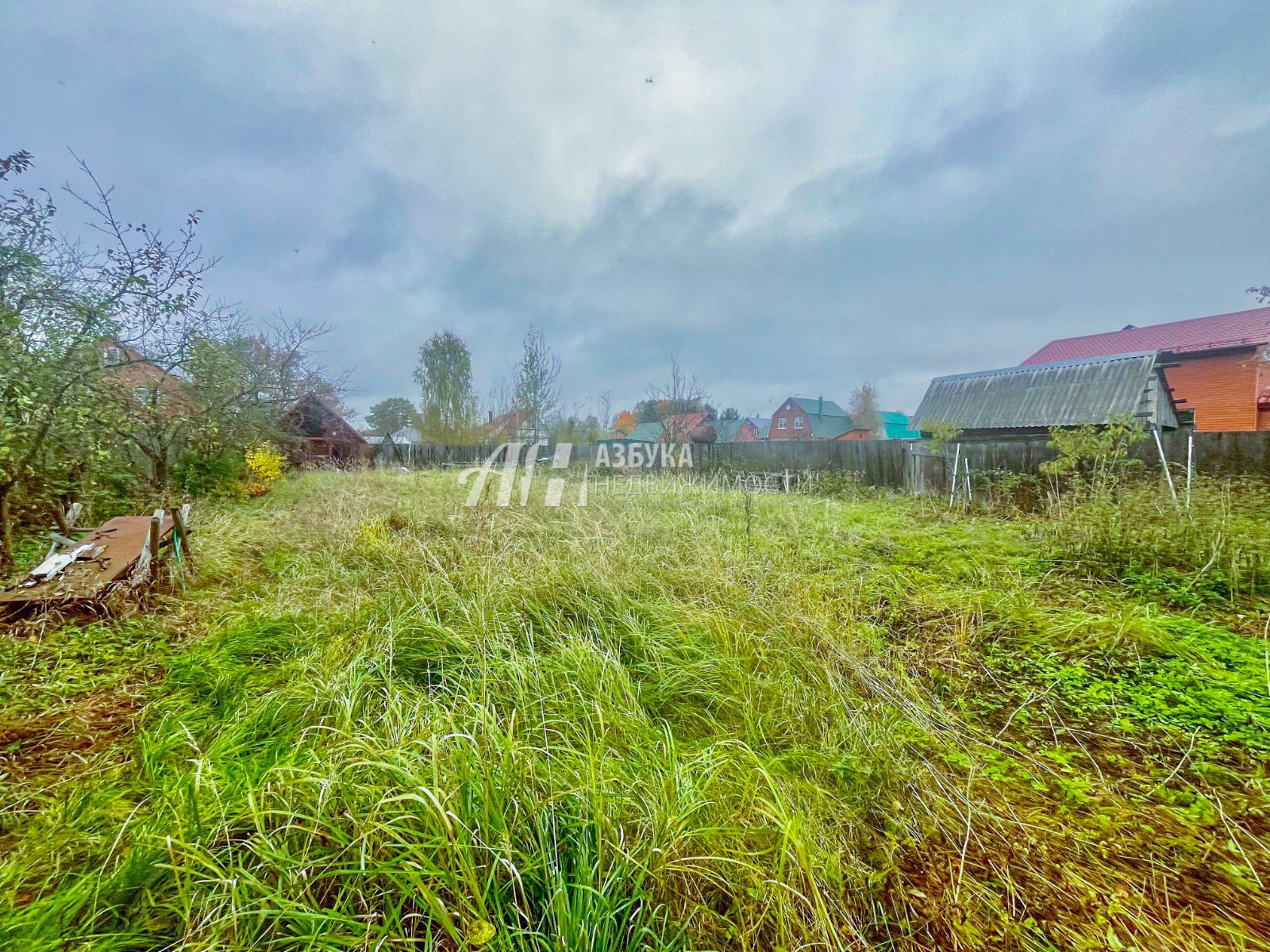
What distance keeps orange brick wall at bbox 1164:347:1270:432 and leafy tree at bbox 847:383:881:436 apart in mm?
19253

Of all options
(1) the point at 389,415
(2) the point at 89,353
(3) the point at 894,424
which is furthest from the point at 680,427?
(3) the point at 894,424

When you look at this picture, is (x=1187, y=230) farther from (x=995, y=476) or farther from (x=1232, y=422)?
(x=995, y=476)

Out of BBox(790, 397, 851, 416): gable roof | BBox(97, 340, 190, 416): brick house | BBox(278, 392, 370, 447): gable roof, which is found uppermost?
BBox(790, 397, 851, 416): gable roof

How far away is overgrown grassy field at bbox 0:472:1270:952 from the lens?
987mm

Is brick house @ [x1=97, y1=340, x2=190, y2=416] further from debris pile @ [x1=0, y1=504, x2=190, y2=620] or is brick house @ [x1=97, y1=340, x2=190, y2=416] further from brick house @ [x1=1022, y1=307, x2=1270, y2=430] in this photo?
brick house @ [x1=1022, y1=307, x2=1270, y2=430]

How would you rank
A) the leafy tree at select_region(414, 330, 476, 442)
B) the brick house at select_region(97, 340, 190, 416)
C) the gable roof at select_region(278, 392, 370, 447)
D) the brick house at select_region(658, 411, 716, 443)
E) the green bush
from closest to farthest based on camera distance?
the brick house at select_region(97, 340, 190, 416)
the green bush
the gable roof at select_region(278, 392, 370, 447)
the brick house at select_region(658, 411, 716, 443)
the leafy tree at select_region(414, 330, 476, 442)

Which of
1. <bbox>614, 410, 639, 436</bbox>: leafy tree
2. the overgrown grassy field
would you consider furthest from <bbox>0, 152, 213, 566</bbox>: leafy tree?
<bbox>614, 410, 639, 436</bbox>: leafy tree

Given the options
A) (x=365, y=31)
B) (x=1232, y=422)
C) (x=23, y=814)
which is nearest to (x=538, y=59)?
(x=365, y=31)

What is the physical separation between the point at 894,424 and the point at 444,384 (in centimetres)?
3240

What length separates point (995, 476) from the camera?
22.3 ft

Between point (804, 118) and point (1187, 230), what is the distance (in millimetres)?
12386

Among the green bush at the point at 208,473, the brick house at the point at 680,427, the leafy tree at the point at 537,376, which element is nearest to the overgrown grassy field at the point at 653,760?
the green bush at the point at 208,473

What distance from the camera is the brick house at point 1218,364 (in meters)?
12.4

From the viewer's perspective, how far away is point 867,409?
34219 millimetres
